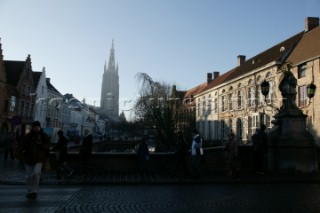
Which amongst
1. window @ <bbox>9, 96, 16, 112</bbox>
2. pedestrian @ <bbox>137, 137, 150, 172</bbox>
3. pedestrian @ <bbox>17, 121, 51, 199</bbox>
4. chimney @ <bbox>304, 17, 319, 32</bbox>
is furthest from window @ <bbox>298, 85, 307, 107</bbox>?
window @ <bbox>9, 96, 16, 112</bbox>

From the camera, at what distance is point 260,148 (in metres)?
13.2

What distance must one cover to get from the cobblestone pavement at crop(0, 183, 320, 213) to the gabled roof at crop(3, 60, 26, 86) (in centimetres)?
4049

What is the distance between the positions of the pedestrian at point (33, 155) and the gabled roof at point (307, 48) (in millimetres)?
29662

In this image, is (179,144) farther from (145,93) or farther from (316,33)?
(316,33)

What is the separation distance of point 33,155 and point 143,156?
616 centimetres

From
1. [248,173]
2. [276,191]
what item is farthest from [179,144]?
[276,191]

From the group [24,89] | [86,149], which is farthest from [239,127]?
[86,149]

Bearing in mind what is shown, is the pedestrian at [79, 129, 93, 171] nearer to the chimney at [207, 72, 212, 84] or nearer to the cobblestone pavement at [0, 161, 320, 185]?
the cobblestone pavement at [0, 161, 320, 185]

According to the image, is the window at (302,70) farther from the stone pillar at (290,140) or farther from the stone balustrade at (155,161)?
the stone balustrade at (155,161)

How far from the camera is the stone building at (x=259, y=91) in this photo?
33250mm

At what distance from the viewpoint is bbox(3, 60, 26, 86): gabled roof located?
4762 cm

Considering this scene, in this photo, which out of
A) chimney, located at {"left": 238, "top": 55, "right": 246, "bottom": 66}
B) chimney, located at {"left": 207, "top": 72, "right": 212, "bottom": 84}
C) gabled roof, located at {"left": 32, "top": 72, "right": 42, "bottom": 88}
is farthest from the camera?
chimney, located at {"left": 207, "top": 72, "right": 212, "bottom": 84}

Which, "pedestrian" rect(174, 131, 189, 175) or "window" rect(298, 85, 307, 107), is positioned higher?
"window" rect(298, 85, 307, 107)

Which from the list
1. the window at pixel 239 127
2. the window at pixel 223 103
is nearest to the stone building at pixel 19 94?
the window at pixel 223 103
